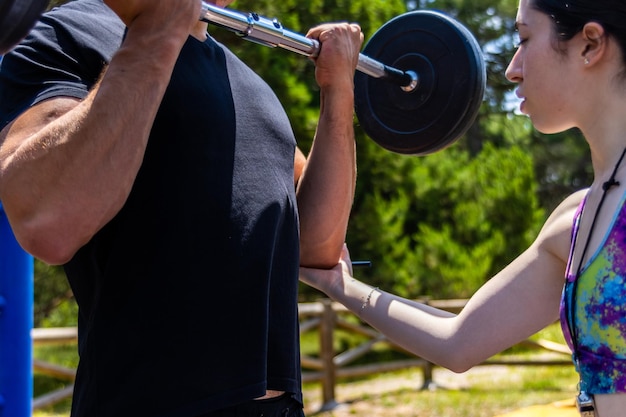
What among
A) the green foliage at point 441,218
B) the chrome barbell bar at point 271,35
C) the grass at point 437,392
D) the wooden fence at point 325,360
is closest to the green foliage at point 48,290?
the wooden fence at point 325,360

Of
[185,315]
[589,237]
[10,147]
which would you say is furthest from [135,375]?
[589,237]

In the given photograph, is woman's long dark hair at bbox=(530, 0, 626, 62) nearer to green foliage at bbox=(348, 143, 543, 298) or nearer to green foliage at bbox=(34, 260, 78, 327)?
green foliage at bbox=(348, 143, 543, 298)

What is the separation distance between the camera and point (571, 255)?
4.72 ft

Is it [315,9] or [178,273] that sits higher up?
[315,9]

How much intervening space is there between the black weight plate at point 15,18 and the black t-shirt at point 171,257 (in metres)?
0.24

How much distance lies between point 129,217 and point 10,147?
220 millimetres

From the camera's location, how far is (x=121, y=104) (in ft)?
4.02

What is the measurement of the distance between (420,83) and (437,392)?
6179 mm

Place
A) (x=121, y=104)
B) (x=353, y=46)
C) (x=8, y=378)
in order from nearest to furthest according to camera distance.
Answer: (x=121, y=104) < (x=353, y=46) < (x=8, y=378)

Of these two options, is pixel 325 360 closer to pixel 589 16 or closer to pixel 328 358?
pixel 328 358

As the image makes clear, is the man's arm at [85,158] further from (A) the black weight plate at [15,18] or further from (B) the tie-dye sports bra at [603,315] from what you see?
(B) the tie-dye sports bra at [603,315]

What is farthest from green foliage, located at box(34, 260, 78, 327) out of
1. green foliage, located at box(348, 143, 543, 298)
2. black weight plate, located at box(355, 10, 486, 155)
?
black weight plate, located at box(355, 10, 486, 155)

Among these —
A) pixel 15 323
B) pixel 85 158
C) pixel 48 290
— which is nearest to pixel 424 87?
pixel 85 158

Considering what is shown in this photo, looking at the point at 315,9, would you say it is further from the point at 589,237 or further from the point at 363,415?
the point at 589,237
